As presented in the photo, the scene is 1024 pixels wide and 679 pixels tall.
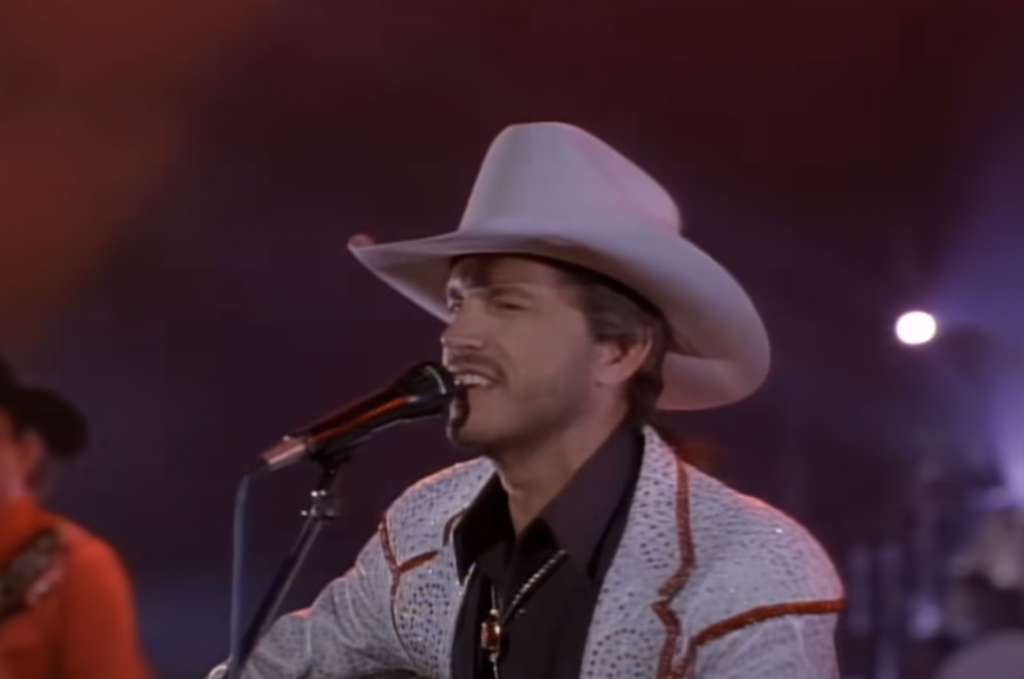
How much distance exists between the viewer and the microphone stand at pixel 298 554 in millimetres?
1479

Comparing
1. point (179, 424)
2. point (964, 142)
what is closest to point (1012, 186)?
point (964, 142)

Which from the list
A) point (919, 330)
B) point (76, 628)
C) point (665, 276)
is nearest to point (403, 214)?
point (919, 330)

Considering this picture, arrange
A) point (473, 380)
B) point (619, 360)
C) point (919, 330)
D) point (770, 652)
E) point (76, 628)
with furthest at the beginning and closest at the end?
point (919, 330) < point (76, 628) < point (619, 360) < point (473, 380) < point (770, 652)

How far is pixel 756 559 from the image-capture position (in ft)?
4.98

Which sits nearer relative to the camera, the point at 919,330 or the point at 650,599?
the point at 650,599

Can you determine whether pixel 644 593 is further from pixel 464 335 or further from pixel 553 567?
pixel 464 335

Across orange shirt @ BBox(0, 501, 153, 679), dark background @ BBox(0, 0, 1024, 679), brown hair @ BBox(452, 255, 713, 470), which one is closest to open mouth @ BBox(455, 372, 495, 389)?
brown hair @ BBox(452, 255, 713, 470)

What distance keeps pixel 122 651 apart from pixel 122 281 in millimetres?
1087

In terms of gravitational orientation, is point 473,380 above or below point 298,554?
above

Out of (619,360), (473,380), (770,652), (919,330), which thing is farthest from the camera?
(919,330)

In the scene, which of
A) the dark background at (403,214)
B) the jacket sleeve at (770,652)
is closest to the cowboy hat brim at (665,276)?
the jacket sleeve at (770,652)

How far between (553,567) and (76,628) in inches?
53.0

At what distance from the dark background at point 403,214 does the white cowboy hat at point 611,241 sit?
67.1 inches

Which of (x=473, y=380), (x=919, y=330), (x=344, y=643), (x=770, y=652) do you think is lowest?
(x=344, y=643)
